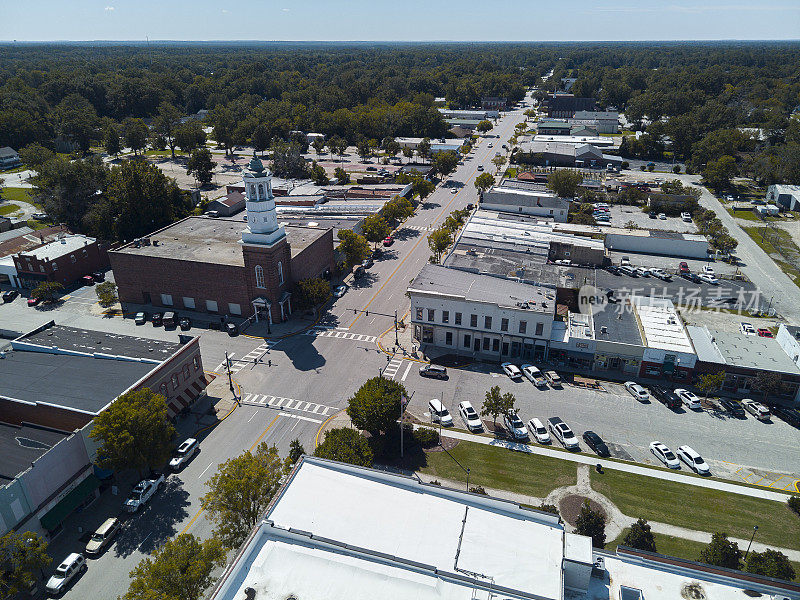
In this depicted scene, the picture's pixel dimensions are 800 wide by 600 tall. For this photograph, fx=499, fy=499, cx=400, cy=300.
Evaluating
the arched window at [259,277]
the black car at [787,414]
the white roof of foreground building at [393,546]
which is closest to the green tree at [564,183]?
the black car at [787,414]

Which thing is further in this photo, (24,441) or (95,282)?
(95,282)

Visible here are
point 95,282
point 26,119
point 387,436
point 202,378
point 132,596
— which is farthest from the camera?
point 26,119

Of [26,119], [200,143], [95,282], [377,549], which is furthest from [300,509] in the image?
[26,119]

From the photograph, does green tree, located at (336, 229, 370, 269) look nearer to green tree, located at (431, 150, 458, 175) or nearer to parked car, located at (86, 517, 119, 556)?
parked car, located at (86, 517, 119, 556)

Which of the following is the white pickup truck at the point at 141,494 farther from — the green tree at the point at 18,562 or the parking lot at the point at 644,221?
the parking lot at the point at 644,221

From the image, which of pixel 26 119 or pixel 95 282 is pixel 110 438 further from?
pixel 26 119

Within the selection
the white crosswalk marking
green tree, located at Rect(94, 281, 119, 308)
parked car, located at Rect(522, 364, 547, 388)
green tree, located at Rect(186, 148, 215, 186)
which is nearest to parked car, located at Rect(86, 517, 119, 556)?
the white crosswalk marking

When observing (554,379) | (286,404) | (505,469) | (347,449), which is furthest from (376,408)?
(554,379)

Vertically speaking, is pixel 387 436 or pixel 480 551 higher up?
pixel 480 551
